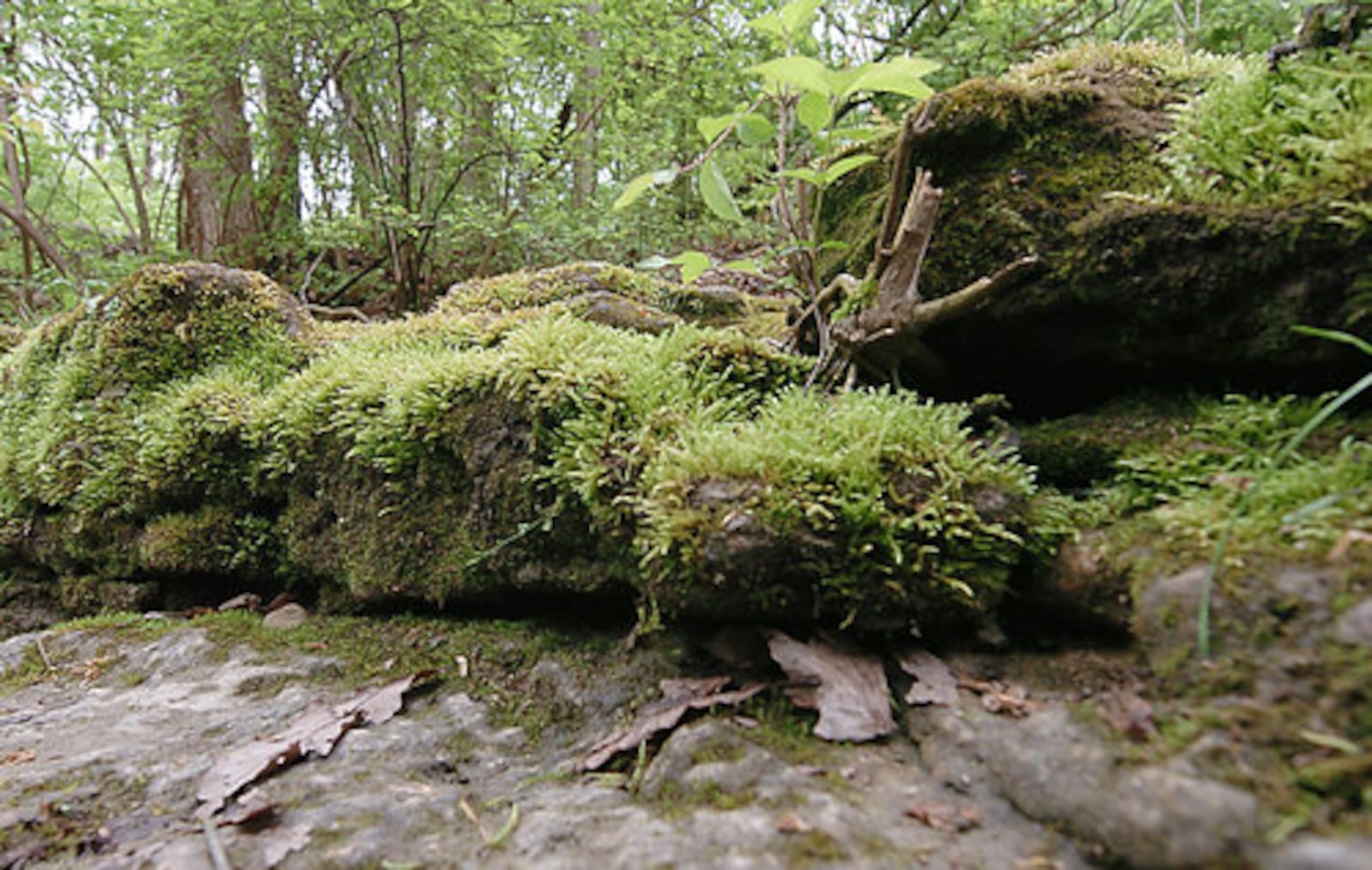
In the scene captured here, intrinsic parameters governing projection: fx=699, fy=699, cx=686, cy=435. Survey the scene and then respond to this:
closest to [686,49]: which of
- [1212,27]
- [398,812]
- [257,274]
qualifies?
[1212,27]

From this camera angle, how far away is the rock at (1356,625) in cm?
109

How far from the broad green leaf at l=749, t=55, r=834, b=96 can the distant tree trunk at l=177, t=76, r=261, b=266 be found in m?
7.43

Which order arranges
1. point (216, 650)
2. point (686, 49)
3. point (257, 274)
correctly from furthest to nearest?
point (686, 49) < point (257, 274) < point (216, 650)

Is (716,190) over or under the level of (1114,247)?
over

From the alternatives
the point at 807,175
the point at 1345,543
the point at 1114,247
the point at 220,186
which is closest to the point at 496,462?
the point at 807,175

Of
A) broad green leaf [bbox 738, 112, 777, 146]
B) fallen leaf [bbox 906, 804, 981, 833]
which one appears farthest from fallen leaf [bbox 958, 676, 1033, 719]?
broad green leaf [bbox 738, 112, 777, 146]

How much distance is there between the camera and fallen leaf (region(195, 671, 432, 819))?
1669 millimetres

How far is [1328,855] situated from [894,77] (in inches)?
82.5

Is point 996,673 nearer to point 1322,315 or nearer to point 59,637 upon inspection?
point 1322,315

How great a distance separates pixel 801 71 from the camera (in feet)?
7.06

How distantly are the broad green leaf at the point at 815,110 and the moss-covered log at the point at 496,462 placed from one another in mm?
796

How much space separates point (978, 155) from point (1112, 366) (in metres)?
0.87

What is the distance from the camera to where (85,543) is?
3.55 meters

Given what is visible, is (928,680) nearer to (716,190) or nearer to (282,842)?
(282,842)
